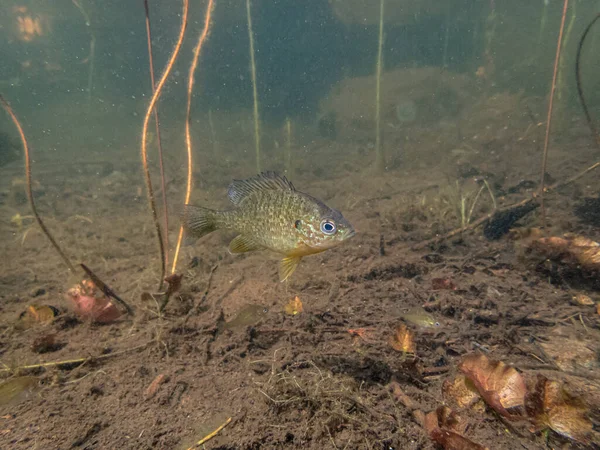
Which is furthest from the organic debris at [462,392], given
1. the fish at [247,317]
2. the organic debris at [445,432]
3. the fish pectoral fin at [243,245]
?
the fish pectoral fin at [243,245]

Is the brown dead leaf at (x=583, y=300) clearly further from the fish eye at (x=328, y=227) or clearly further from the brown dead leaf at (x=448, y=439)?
the fish eye at (x=328, y=227)

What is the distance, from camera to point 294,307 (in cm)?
398

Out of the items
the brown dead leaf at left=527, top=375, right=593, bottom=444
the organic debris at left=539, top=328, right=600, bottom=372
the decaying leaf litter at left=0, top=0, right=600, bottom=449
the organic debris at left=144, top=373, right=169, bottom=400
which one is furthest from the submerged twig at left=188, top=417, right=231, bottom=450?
the organic debris at left=539, top=328, right=600, bottom=372

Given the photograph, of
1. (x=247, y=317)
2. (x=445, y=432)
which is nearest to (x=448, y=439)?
(x=445, y=432)

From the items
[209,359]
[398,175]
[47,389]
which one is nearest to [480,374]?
[209,359]

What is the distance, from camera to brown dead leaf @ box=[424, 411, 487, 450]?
6.67 ft

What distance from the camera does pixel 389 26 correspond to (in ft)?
122

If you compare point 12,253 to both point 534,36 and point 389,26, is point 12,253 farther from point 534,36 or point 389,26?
point 534,36

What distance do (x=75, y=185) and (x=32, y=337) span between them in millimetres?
13087

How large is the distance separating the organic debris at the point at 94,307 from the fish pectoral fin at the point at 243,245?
1798mm

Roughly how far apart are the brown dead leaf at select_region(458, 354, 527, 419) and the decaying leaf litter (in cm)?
1

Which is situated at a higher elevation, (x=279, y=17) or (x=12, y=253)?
(x=279, y=17)

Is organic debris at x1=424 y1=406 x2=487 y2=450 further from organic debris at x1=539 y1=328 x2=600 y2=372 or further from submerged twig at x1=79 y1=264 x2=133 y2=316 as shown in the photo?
submerged twig at x1=79 y1=264 x2=133 y2=316

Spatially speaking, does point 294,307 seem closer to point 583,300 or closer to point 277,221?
point 277,221
